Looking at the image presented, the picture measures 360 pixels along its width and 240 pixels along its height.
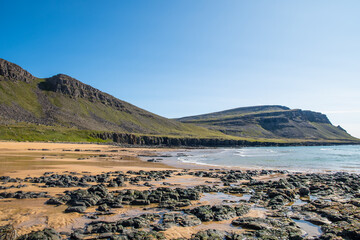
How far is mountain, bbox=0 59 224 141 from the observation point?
131625 mm

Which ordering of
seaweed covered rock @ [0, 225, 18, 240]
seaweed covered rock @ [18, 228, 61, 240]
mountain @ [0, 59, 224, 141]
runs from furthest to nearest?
1. mountain @ [0, 59, 224, 141]
2. seaweed covered rock @ [18, 228, 61, 240]
3. seaweed covered rock @ [0, 225, 18, 240]

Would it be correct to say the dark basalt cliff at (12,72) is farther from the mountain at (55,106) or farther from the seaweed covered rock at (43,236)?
the seaweed covered rock at (43,236)

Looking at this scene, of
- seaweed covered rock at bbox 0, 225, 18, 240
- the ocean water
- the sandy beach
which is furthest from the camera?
the ocean water

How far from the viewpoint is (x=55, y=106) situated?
6230 inches

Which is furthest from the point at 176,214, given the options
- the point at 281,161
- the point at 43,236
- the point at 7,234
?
the point at 281,161

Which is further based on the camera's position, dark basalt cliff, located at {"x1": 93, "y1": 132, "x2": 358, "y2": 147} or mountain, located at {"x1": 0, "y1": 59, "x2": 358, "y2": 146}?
dark basalt cliff, located at {"x1": 93, "y1": 132, "x2": 358, "y2": 147}

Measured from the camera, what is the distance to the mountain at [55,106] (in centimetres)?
13162

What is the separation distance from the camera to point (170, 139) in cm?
14488

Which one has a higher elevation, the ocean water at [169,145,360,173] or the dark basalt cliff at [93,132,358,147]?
the dark basalt cliff at [93,132,358,147]

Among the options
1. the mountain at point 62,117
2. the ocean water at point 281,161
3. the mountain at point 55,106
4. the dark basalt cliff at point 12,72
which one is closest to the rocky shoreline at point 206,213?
the ocean water at point 281,161

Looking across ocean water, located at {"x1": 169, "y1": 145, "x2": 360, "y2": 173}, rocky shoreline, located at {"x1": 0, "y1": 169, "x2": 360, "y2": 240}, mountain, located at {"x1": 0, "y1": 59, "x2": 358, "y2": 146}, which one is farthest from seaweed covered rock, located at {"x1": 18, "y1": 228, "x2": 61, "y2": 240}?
mountain, located at {"x1": 0, "y1": 59, "x2": 358, "y2": 146}

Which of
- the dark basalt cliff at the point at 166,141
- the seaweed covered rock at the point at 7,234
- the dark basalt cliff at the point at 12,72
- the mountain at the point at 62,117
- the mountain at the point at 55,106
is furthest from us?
the dark basalt cliff at the point at 12,72

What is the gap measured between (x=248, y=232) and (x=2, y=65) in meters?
193

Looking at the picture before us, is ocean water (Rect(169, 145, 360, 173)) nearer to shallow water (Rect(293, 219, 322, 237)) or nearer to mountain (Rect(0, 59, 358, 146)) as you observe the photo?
shallow water (Rect(293, 219, 322, 237))
